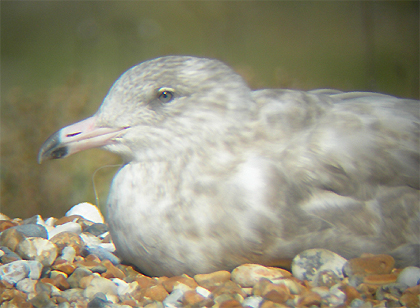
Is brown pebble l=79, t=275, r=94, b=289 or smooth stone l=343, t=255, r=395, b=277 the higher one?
brown pebble l=79, t=275, r=94, b=289

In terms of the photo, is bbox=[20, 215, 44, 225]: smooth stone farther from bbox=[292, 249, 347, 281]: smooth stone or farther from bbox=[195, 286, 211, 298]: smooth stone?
bbox=[292, 249, 347, 281]: smooth stone

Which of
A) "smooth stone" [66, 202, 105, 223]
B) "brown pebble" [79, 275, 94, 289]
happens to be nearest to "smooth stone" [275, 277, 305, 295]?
"brown pebble" [79, 275, 94, 289]

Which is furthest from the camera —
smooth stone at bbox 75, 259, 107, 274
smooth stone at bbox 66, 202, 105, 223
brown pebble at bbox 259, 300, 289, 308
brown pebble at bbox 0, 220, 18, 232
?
smooth stone at bbox 66, 202, 105, 223

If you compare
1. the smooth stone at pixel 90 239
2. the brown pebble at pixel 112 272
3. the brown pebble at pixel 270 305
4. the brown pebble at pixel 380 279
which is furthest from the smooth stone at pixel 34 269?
the brown pebble at pixel 380 279

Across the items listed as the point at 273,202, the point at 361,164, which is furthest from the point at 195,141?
the point at 361,164

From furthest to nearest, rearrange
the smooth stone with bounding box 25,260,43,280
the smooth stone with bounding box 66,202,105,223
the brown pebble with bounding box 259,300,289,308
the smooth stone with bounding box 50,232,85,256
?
the smooth stone with bounding box 66,202,105,223, the smooth stone with bounding box 50,232,85,256, the smooth stone with bounding box 25,260,43,280, the brown pebble with bounding box 259,300,289,308

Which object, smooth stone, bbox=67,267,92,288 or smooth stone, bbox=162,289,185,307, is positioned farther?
smooth stone, bbox=67,267,92,288

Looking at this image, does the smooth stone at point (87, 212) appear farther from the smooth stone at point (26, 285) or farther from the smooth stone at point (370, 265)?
the smooth stone at point (370, 265)

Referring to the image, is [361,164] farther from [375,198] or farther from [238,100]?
[238,100]
